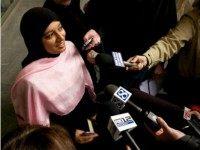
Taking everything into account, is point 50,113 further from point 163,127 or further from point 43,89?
point 163,127

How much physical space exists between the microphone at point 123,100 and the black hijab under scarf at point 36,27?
0.45 meters

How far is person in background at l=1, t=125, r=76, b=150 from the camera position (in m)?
1.44

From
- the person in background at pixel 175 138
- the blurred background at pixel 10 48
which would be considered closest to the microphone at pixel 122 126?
the person in background at pixel 175 138

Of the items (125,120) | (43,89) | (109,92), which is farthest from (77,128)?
(125,120)

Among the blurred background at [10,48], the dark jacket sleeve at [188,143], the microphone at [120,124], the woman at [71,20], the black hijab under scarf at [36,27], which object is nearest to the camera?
the microphone at [120,124]

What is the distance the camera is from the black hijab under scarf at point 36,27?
6.48 ft

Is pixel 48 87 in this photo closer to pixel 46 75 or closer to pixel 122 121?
pixel 46 75

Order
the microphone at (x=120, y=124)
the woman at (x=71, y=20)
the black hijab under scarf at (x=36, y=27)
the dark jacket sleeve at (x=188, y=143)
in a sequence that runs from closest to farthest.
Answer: the microphone at (x=120, y=124) → the dark jacket sleeve at (x=188, y=143) → the black hijab under scarf at (x=36, y=27) → the woman at (x=71, y=20)

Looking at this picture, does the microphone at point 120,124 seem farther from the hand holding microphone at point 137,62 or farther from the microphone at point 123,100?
the hand holding microphone at point 137,62

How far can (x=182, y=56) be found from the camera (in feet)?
7.41

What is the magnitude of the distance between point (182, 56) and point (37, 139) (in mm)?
1120

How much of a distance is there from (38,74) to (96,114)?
1.79 feet

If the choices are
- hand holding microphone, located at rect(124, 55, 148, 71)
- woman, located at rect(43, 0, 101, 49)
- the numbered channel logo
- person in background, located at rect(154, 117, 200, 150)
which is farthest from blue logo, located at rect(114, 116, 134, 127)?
woman, located at rect(43, 0, 101, 49)

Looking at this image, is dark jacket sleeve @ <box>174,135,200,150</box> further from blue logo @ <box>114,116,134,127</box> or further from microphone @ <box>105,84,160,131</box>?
blue logo @ <box>114,116,134,127</box>
